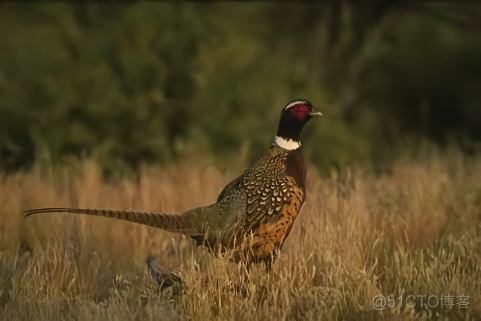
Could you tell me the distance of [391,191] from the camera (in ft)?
19.1

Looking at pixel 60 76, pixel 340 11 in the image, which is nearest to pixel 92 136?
pixel 60 76

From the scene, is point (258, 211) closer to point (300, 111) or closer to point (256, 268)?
point (256, 268)

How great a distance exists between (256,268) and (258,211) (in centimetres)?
32

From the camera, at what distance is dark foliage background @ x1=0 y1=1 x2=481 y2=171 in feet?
31.2

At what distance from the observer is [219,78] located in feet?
33.3

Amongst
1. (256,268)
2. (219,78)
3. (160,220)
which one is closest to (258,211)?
(256,268)

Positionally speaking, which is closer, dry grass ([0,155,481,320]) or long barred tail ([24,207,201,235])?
dry grass ([0,155,481,320])

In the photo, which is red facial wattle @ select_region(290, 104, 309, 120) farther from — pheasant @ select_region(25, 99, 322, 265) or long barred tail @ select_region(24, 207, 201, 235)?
long barred tail @ select_region(24, 207, 201, 235)

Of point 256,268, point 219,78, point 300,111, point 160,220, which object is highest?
point 219,78

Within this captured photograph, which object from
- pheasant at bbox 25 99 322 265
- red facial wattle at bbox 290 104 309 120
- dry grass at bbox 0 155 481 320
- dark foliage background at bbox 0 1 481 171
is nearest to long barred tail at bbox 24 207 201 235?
pheasant at bbox 25 99 322 265

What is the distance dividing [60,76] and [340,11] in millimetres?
4127

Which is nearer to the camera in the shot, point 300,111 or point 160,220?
point 160,220

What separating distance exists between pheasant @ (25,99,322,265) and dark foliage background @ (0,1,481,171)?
5.13 metres

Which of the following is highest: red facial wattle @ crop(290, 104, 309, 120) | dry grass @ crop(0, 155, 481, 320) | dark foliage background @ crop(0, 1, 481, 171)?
dark foliage background @ crop(0, 1, 481, 171)
